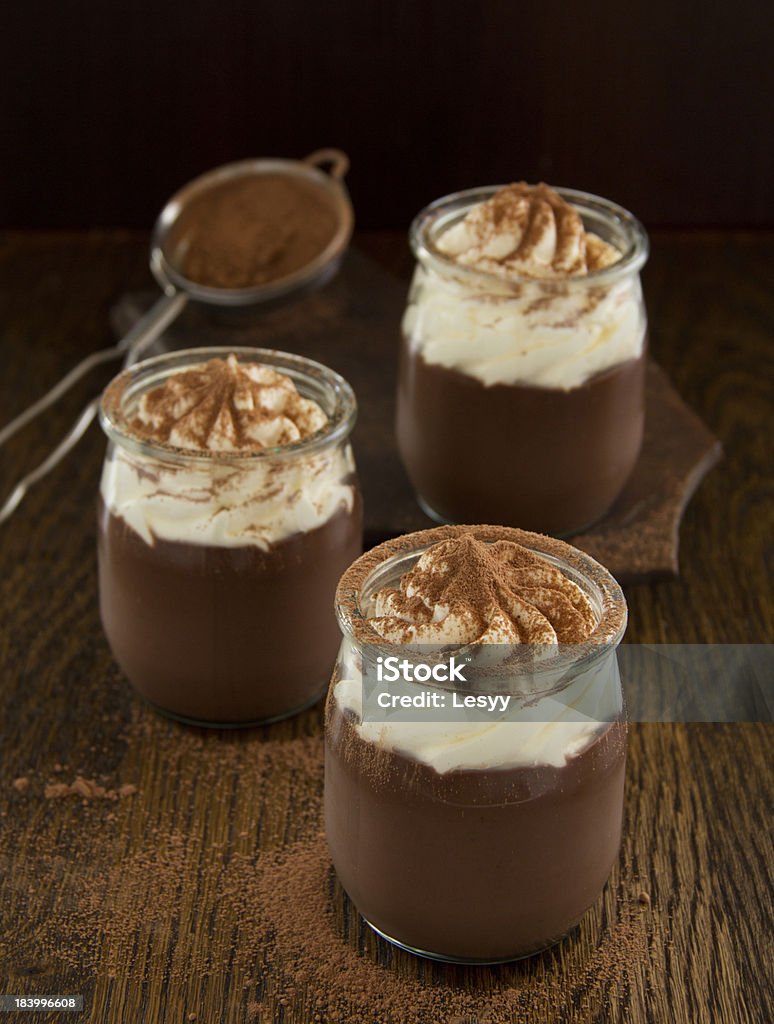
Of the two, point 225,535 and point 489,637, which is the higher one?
point 489,637

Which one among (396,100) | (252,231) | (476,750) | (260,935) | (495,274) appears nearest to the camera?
(476,750)

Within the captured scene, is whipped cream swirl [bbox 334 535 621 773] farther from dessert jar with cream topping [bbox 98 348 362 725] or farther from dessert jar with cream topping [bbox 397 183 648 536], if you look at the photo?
dessert jar with cream topping [bbox 397 183 648 536]

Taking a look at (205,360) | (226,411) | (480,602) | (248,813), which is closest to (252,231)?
(205,360)

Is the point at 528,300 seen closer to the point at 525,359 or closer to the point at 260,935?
the point at 525,359

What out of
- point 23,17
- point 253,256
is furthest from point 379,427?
point 23,17

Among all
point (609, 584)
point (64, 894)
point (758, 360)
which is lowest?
point (758, 360)

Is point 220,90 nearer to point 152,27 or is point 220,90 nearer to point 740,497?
point 152,27

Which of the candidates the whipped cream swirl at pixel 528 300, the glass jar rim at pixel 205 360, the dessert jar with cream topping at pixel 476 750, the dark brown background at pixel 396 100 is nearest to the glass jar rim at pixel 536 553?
the dessert jar with cream topping at pixel 476 750

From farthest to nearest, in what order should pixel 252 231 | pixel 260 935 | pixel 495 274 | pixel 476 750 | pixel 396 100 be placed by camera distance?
pixel 396 100 → pixel 252 231 → pixel 495 274 → pixel 260 935 → pixel 476 750
